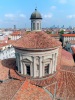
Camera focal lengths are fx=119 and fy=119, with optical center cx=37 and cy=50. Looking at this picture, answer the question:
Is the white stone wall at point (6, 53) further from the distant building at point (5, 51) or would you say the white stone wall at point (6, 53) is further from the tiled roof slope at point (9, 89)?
the tiled roof slope at point (9, 89)

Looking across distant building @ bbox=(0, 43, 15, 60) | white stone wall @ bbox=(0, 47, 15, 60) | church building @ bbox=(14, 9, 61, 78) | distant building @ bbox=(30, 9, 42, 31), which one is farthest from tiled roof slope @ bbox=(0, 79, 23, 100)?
distant building @ bbox=(0, 43, 15, 60)

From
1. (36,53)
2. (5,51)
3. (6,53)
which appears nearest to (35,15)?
(36,53)

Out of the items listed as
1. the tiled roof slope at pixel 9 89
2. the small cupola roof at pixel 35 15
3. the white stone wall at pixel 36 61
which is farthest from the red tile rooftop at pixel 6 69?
the small cupola roof at pixel 35 15

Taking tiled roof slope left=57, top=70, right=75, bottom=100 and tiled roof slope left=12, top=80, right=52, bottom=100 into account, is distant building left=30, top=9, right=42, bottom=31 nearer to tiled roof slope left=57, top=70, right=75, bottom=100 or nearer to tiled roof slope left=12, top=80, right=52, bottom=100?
tiled roof slope left=57, top=70, right=75, bottom=100

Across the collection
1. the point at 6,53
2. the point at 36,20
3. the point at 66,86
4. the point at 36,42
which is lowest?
the point at 6,53

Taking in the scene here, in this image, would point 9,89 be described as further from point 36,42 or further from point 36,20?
point 36,20

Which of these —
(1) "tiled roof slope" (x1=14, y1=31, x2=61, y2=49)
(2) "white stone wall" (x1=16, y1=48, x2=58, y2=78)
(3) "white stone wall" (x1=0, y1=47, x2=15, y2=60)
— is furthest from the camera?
(3) "white stone wall" (x1=0, y1=47, x2=15, y2=60)
